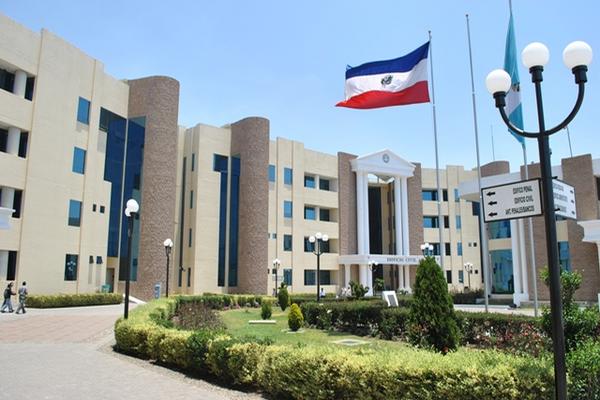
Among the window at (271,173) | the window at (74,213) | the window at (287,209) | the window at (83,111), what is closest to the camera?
the window at (74,213)

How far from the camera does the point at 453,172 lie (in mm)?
54438

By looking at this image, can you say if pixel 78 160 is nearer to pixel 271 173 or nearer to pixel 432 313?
pixel 271 173

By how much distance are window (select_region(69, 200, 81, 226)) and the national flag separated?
22713 millimetres

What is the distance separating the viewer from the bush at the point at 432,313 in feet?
34.9

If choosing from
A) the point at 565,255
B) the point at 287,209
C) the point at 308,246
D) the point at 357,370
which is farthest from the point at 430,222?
the point at 357,370

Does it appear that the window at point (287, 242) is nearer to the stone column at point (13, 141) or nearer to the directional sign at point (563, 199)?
the stone column at point (13, 141)

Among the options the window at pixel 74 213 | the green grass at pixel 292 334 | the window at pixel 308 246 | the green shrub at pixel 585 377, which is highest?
the window at pixel 74 213

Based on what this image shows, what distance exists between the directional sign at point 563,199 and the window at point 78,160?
31289 mm

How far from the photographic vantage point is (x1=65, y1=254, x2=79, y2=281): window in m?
30.2

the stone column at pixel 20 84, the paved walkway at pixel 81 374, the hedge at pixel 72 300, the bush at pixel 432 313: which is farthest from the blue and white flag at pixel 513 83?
the stone column at pixel 20 84

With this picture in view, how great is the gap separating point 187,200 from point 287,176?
10040 millimetres

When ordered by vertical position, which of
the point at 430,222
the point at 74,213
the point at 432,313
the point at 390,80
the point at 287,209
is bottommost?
the point at 432,313

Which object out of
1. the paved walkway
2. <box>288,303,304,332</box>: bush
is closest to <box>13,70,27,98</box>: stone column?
the paved walkway

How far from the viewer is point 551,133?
5438mm
